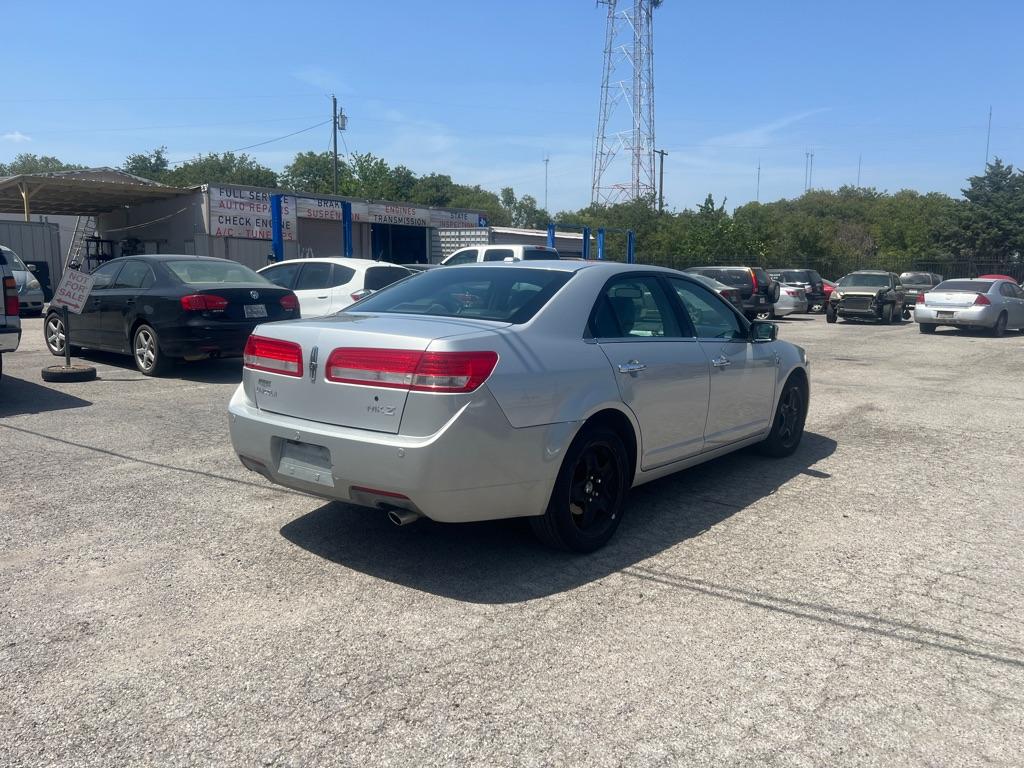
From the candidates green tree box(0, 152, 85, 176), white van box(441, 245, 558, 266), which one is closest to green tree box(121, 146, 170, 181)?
green tree box(0, 152, 85, 176)

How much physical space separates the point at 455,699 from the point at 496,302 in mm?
2303

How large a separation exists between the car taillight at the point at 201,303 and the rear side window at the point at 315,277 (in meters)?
2.53

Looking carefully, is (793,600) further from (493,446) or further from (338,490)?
(338,490)

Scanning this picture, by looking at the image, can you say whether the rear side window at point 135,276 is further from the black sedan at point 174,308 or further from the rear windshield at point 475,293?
the rear windshield at point 475,293

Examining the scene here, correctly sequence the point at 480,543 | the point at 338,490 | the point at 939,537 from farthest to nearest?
the point at 939,537, the point at 480,543, the point at 338,490

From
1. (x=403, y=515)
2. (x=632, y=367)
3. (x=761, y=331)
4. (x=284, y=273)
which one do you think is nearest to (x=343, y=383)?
(x=403, y=515)

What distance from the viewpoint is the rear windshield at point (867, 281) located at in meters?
24.8

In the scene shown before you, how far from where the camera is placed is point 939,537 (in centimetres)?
509

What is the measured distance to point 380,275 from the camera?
1247cm

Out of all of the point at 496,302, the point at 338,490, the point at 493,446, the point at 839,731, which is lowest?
the point at 839,731

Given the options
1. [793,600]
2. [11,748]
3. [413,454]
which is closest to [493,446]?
[413,454]

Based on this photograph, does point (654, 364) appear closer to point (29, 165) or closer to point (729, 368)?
point (729, 368)

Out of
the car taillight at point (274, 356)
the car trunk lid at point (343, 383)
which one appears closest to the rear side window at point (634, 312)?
the car trunk lid at point (343, 383)

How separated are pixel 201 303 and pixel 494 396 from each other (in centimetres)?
693
